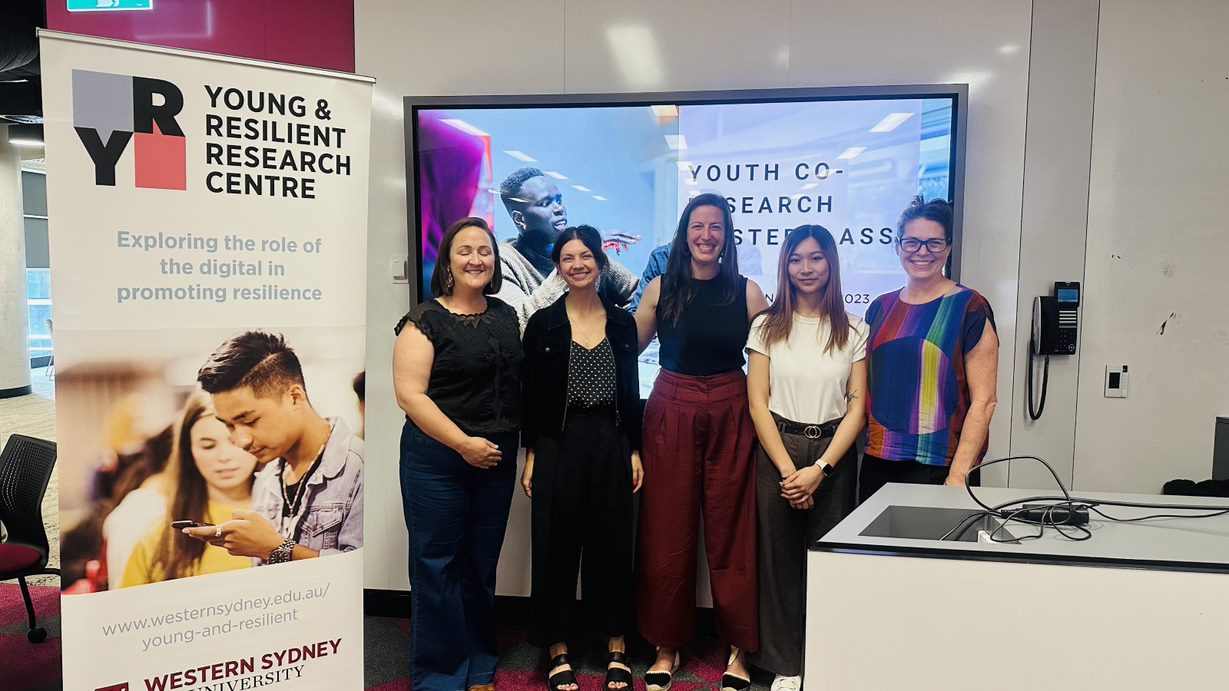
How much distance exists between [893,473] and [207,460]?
2061mm

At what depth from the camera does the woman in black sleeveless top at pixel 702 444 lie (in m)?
2.62

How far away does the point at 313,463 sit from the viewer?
210 centimetres

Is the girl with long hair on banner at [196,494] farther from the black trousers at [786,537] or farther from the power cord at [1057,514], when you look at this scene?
the power cord at [1057,514]

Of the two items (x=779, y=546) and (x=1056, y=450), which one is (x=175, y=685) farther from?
(x=1056, y=450)

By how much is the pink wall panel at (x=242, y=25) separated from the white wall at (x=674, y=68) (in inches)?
5.1

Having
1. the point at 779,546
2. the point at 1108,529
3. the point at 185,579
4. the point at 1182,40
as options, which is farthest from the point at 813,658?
the point at 1182,40

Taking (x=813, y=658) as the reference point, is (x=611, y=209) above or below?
above

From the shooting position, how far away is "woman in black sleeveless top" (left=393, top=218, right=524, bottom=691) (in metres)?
2.46

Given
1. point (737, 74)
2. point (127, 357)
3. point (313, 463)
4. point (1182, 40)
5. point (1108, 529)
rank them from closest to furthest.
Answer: point (1108, 529) < point (127, 357) < point (313, 463) < point (1182, 40) < point (737, 74)

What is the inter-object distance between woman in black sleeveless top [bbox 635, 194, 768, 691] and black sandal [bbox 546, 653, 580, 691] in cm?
27

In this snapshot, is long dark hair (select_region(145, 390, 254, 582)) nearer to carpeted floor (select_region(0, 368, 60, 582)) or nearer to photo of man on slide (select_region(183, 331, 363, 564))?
photo of man on slide (select_region(183, 331, 363, 564))

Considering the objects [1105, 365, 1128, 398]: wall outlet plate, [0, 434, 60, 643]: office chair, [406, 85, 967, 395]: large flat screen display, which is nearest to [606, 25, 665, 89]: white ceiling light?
[406, 85, 967, 395]: large flat screen display

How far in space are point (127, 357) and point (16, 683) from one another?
180 centimetres

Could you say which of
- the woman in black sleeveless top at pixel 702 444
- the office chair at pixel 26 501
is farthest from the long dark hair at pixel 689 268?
the office chair at pixel 26 501
